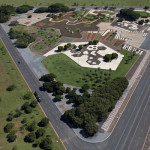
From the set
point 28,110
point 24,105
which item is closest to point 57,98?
point 28,110

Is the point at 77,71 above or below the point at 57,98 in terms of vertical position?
above

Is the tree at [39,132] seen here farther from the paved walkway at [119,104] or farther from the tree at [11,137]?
the paved walkway at [119,104]

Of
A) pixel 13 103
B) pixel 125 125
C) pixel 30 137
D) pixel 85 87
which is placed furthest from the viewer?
pixel 85 87

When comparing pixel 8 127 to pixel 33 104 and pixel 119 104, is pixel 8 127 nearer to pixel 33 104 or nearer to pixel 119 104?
pixel 33 104

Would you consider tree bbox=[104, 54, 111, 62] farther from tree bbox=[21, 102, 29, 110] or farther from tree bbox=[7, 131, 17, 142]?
tree bbox=[7, 131, 17, 142]

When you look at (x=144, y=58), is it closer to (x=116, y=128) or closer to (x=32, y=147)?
(x=116, y=128)

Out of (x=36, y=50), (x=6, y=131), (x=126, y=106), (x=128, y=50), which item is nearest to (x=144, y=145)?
(x=126, y=106)
